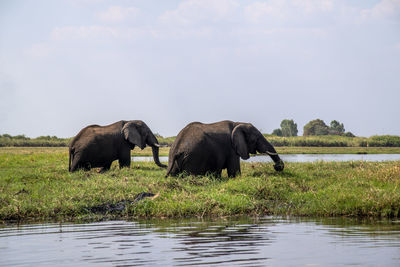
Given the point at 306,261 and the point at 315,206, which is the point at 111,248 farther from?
the point at 315,206

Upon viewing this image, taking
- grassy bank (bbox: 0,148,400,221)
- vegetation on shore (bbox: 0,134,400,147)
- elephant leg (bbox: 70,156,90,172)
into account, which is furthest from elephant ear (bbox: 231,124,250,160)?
vegetation on shore (bbox: 0,134,400,147)

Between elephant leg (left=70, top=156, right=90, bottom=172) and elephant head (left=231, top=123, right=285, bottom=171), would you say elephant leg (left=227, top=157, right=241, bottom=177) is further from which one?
elephant leg (left=70, top=156, right=90, bottom=172)

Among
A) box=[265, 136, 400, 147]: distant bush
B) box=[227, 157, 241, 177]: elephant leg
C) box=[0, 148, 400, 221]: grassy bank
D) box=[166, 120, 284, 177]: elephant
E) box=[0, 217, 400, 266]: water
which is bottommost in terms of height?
box=[0, 217, 400, 266]: water

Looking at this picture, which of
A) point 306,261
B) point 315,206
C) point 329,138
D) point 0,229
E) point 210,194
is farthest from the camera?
point 329,138

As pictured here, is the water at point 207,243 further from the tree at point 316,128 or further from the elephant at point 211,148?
the tree at point 316,128

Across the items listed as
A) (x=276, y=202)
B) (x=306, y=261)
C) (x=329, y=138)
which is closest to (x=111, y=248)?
(x=306, y=261)

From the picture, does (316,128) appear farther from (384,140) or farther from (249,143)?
(249,143)

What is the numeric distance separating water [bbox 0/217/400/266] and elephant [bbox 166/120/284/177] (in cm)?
490

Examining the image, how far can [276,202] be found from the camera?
1438cm

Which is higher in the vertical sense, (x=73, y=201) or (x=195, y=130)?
(x=195, y=130)

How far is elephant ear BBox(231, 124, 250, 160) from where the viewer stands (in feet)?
58.5

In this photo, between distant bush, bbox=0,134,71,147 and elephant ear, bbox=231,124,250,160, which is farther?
distant bush, bbox=0,134,71,147

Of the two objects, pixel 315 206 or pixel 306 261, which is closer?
pixel 306 261

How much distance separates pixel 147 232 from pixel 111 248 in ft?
5.49
